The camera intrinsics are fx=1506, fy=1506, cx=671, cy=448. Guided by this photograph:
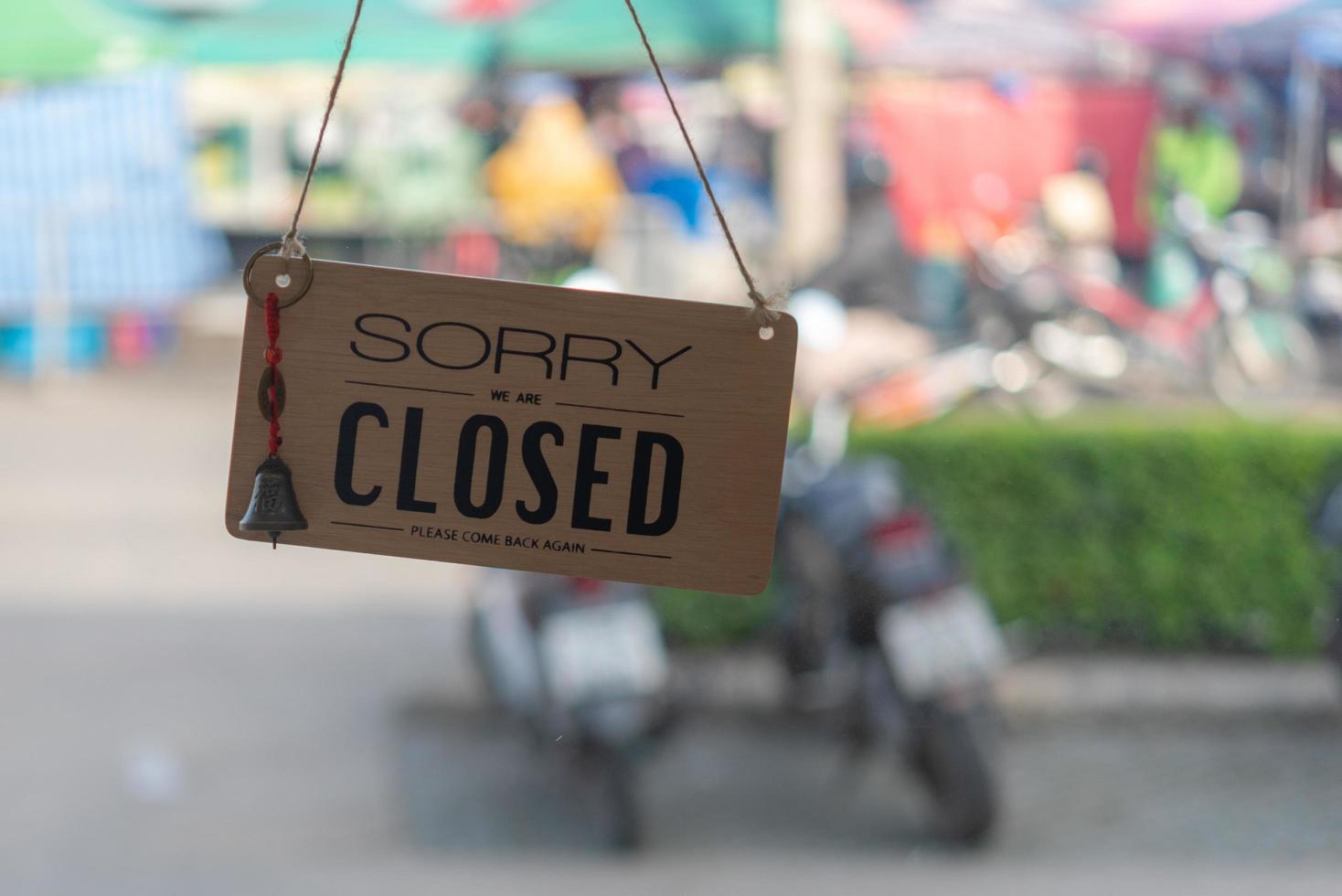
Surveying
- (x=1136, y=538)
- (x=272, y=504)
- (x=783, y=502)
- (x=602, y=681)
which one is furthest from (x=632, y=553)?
(x=1136, y=538)

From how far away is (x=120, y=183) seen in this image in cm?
620

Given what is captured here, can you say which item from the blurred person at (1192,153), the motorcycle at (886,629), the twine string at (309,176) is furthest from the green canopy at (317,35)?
the blurred person at (1192,153)

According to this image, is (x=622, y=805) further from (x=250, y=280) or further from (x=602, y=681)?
(x=250, y=280)

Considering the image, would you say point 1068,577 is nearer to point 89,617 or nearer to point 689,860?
point 689,860

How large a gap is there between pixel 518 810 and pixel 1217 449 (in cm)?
213

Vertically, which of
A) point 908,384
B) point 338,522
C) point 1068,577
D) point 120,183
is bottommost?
point 338,522

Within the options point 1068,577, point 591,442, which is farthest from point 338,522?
point 1068,577

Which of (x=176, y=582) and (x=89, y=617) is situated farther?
(x=176, y=582)

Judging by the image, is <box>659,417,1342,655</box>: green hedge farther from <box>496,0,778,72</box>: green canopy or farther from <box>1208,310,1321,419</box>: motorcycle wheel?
<box>1208,310,1321,419</box>: motorcycle wheel

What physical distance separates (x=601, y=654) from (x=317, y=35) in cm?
131

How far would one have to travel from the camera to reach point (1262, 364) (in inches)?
260

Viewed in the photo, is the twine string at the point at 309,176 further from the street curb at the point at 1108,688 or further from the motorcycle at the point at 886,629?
the street curb at the point at 1108,688

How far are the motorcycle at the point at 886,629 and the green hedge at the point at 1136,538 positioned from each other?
704 millimetres

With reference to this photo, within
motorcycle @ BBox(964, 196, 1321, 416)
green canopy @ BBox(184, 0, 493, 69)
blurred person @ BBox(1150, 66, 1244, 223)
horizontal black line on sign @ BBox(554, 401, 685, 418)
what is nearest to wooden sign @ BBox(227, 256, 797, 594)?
horizontal black line on sign @ BBox(554, 401, 685, 418)
